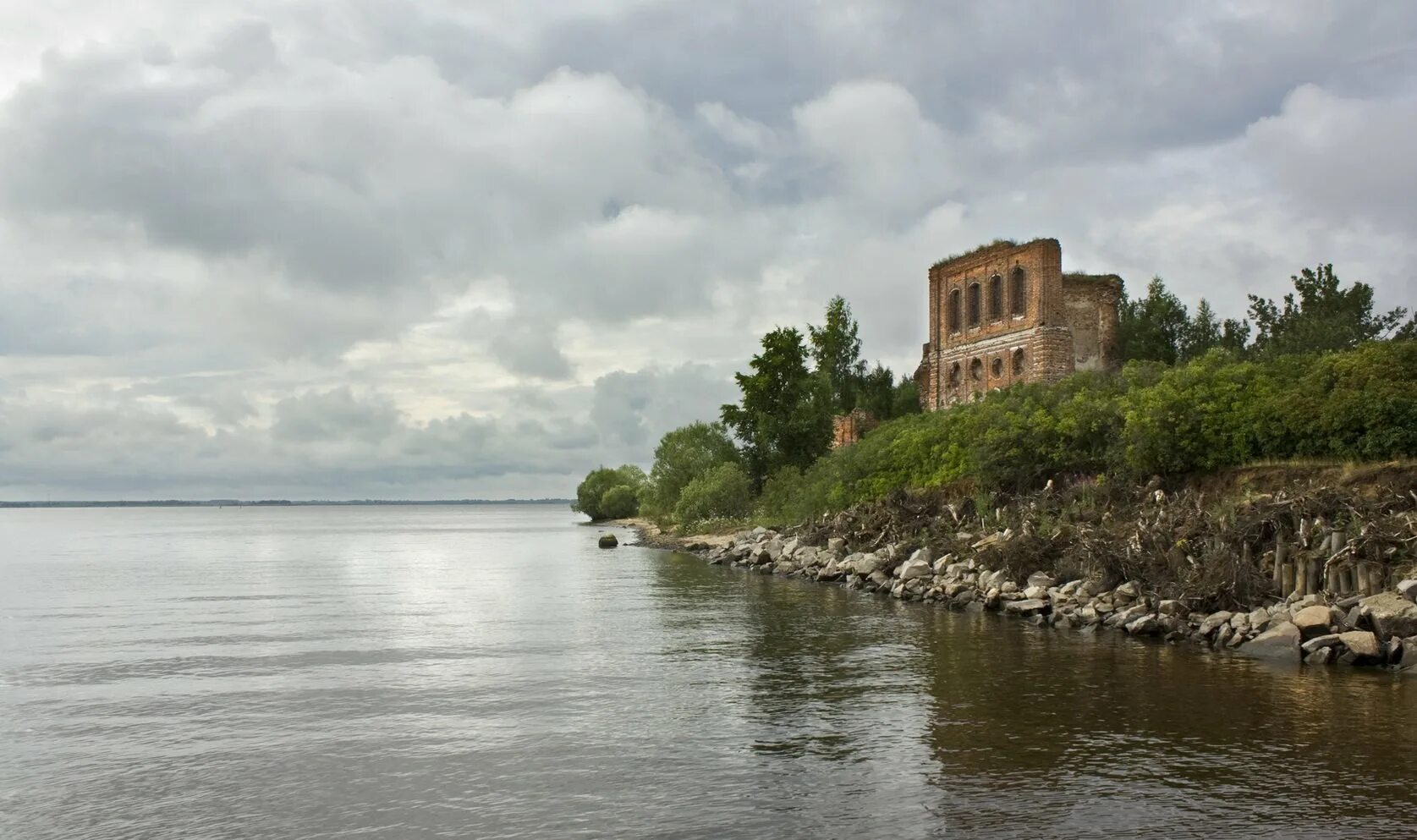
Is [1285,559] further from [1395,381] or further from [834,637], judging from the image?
[834,637]

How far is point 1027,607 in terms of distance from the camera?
29.9 metres

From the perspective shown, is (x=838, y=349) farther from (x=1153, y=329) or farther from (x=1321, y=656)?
(x=1321, y=656)

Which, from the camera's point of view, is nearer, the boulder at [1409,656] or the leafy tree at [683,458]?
the boulder at [1409,656]

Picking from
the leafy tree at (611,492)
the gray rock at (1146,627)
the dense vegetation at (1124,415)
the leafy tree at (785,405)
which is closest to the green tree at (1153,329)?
the dense vegetation at (1124,415)

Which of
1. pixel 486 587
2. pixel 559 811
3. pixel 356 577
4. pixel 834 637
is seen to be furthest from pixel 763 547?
pixel 559 811

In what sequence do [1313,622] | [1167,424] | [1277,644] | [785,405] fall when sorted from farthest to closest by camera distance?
[785,405], [1167,424], [1277,644], [1313,622]

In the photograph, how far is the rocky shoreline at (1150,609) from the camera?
21.5 meters

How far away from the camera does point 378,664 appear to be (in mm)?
24844

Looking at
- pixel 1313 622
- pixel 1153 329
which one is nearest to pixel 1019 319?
pixel 1153 329

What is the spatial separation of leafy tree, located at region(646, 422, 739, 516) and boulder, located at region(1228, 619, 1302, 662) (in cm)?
6505

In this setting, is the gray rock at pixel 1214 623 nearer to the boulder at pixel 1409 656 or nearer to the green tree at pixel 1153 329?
the boulder at pixel 1409 656

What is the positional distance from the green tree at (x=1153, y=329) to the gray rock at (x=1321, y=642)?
109 feet

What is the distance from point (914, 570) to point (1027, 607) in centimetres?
762

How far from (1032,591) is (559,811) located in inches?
811
